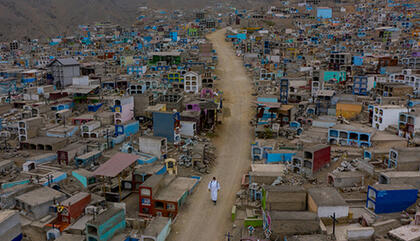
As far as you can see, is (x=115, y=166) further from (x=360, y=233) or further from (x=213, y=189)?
(x=360, y=233)

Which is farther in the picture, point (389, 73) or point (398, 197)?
point (389, 73)

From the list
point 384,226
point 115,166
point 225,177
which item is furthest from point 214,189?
point 384,226

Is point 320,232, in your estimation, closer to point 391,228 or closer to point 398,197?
point 391,228

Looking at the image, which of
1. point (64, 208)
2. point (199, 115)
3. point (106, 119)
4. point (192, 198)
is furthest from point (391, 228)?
point (106, 119)

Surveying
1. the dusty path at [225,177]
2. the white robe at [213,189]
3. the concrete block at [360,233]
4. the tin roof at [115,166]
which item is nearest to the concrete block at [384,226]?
the concrete block at [360,233]

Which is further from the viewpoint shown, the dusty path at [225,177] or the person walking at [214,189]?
the person walking at [214,189]

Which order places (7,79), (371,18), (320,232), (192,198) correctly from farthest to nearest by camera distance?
(371,18), (7,79), (192,198), (320,232)

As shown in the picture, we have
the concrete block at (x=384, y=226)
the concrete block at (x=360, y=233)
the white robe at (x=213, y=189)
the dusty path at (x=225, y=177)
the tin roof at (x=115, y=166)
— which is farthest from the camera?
the white robe at (x=213, y=189)

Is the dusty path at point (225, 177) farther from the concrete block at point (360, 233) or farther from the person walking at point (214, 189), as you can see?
the concrete block at point (360, 233)
